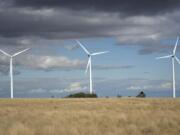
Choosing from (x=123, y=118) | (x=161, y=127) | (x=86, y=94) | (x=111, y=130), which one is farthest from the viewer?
(x=86, y=94)

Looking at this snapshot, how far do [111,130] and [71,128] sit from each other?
2.77 meters

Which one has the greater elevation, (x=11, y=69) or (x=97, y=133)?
(x=11, y=69)

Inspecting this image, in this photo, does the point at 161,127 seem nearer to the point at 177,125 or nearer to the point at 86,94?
the point at 177,125

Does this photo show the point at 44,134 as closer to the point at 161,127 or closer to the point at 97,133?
the point at 97,133

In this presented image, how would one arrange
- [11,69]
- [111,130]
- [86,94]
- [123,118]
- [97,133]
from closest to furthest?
[97,133]
[111,130]
[123,118]
[11,69]
[86,94]

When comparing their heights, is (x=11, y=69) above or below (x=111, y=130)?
above

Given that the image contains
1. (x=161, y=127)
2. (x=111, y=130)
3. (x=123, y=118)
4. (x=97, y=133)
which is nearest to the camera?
(x=97, y=133)

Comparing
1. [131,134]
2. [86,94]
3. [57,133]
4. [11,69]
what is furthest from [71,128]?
[86,94]

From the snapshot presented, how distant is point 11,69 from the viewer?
114438mm

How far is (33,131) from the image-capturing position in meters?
30.8

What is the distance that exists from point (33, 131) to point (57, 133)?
6.05ft

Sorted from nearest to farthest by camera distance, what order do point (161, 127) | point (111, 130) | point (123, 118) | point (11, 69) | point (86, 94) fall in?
point (111, 130)
point (161, 127)
point (123, 118)
point (11, 69)
point (86, 94)

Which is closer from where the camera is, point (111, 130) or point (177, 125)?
point (111, 130)

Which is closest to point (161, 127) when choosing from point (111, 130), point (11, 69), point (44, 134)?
point (111, 130)
